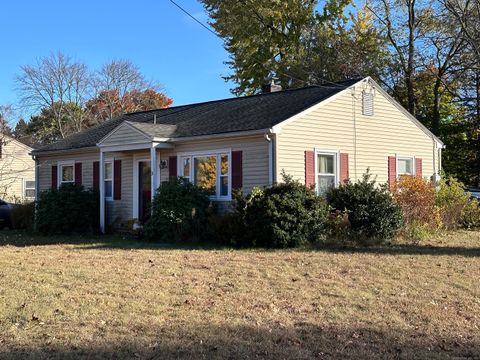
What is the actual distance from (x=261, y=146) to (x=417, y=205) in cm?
500

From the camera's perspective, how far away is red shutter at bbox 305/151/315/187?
617 inches

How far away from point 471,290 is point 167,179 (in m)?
10.7

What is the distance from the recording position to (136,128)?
16562mm

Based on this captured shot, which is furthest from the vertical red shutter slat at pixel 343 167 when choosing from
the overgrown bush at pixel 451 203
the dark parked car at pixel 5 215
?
the dark parked car at pixel 5 215

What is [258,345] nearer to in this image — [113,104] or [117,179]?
[117,179]

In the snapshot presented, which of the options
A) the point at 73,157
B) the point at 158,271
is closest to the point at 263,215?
the point at 158,271

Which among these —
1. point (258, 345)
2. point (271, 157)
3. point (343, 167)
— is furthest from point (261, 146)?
point (258, 345)

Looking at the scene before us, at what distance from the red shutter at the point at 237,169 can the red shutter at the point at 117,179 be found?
5148 mm

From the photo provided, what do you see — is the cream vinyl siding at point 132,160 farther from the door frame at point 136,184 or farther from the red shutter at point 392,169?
the red shutter at point 392,169

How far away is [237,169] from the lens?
15.6m

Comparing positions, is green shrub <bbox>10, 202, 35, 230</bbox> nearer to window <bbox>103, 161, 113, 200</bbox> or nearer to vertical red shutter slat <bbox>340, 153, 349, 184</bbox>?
window <bbox>103, 161, 113, 200</bbox>

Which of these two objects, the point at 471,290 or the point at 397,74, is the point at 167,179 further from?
the point at 397,74

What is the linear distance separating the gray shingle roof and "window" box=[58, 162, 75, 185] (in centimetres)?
69

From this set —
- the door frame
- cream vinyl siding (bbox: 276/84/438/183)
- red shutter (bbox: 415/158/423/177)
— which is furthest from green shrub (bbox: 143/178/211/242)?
red shutter (bbox: 415/158/423/177)
